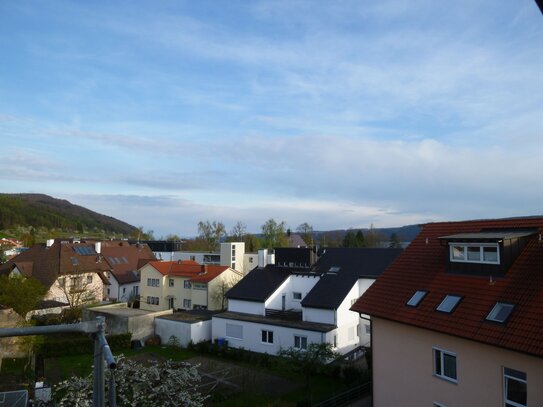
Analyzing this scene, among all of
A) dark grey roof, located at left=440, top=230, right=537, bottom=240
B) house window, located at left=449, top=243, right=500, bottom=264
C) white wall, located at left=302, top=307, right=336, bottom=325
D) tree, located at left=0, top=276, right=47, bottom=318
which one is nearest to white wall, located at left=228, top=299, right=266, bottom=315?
white wall, located at left=302, top=307, right=336, bottom=325

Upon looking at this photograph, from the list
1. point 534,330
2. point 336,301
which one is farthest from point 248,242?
point 534,330

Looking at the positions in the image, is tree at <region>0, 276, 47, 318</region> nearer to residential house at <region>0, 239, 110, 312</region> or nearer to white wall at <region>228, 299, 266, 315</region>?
residential house at <region>0, 239, 110, 312</region>

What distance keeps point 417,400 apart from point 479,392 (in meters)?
2.66

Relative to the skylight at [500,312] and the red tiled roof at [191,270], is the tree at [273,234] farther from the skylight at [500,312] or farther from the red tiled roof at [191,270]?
the skylight at [500,312]

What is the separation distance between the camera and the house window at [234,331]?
29.6 metres

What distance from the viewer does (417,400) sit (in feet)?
47.4

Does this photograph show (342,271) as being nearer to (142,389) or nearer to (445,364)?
(445,364)

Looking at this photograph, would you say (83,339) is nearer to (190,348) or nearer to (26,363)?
(26,363)

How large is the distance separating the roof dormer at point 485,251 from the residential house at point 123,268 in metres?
41.7

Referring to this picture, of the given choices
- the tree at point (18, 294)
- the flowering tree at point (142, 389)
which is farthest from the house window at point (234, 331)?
the flowering tree at point (142, 389)

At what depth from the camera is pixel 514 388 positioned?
11.5 meters

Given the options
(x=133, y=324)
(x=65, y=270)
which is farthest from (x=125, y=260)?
(x=133, y=324)

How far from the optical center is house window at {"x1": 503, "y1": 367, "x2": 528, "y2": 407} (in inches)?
444

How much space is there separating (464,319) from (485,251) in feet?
8.95
